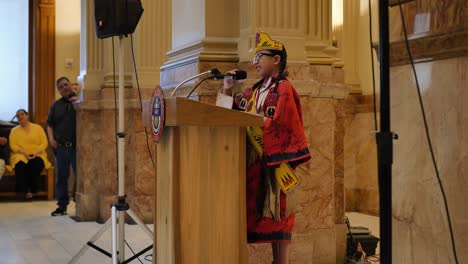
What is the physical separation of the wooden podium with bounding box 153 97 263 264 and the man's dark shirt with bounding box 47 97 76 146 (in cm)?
590

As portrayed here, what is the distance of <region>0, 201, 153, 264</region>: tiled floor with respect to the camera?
600 centimetres

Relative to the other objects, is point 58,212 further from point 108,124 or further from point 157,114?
point 157,114

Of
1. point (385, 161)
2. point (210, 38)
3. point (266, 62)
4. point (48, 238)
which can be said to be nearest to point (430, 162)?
point (385, 161)

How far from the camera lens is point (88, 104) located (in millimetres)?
8727

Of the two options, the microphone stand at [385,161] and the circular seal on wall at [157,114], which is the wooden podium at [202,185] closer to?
the circular seal on wall at [157,114]

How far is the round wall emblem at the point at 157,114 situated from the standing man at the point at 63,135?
576cm

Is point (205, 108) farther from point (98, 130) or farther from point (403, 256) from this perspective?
point (98, 130)

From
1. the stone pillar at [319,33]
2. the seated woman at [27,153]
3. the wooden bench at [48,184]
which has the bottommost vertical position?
the wooden bench at [48,184]

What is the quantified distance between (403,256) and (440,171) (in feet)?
1.23

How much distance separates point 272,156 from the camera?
413cm

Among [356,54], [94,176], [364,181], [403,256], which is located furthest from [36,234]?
[403,256]

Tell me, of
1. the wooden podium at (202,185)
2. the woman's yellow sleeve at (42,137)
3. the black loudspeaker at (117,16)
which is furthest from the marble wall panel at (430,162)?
the woman's yellow sleeve at (42,137)

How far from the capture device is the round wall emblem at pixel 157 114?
3.42 m

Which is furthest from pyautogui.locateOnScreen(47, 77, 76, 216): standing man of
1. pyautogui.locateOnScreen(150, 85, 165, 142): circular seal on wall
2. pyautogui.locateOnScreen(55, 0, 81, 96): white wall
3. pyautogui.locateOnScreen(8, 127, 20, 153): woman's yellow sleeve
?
pyautogui.locateOnScreen(150, 85, 165, 142): circular seal on wall
